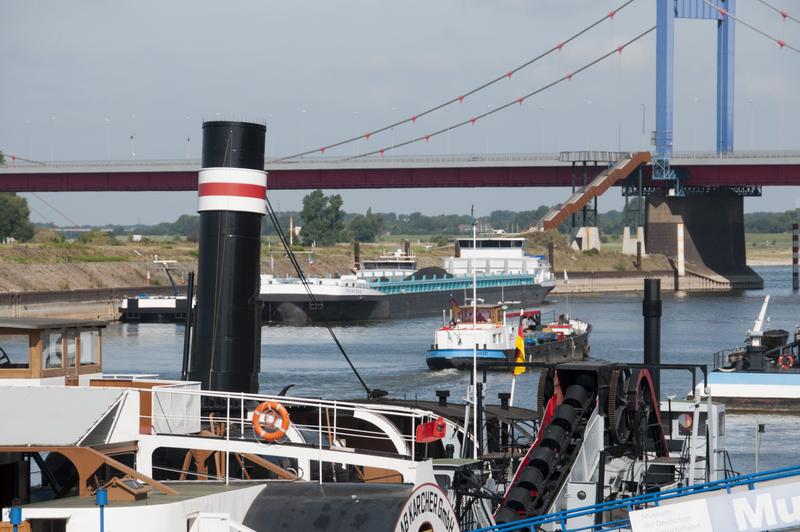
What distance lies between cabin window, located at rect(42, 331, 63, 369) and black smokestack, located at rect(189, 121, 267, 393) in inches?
150

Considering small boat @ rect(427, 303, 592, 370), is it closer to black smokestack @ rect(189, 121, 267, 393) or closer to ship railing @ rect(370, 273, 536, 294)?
ship railing @ rect(370, 273, 536, 294)

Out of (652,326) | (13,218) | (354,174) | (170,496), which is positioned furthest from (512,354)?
(13,218)

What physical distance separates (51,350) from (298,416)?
3762 millimetres

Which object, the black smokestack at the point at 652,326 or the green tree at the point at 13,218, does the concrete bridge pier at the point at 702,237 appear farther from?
the black smokestack at the point at 652,326

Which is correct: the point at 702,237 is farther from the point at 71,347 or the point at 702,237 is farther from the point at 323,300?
the point at 71,347

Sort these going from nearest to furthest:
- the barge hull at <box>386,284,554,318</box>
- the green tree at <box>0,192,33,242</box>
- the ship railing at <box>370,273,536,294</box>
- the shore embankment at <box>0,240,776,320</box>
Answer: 1. the shore embankment at <box>0,240,776,320</box>
2. the barge hull at <box>386,284,554,318</box>
3. the ship railing at <box>370,273,536,294</box>
4. the green tree at <box>0,192,33,242</box>

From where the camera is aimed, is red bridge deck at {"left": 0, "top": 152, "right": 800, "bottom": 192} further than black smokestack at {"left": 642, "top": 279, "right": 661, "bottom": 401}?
Yes

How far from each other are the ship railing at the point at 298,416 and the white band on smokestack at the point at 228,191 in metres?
2.75

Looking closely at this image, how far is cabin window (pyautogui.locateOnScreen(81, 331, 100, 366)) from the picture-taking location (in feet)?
44.8

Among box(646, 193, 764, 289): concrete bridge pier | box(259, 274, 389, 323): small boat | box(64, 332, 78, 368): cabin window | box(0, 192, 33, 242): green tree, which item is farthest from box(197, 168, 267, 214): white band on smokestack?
box(0, 192, 33, 242): green tree

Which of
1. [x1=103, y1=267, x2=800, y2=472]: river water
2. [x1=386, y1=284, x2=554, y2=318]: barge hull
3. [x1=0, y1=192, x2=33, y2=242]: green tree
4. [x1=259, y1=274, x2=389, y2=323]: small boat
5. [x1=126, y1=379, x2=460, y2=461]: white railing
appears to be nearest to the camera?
[x1=126, y1=379, x2=460, y2=461]: white railing

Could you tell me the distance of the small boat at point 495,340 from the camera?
55.1m

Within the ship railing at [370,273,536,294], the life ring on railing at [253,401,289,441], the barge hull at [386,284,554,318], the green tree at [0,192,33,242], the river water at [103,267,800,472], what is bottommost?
the river water at [103,267,800,472]

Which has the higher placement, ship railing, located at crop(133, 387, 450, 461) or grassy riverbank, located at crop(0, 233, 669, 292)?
grassy riverbank, located at crop(0, 233, 669, 292)
